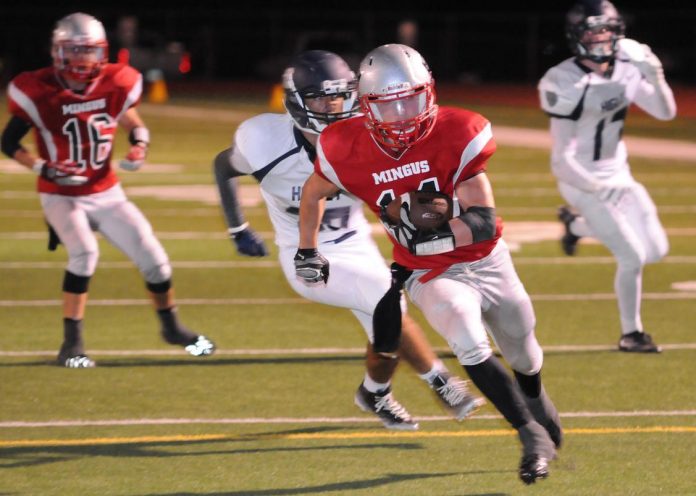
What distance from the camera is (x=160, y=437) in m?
6.19

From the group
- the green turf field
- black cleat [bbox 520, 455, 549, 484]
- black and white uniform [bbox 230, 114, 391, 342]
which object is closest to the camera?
black cleat [bbox 520, 455, 549, 484]

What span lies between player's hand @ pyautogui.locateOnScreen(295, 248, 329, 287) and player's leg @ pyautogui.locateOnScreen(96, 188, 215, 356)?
2.30 meters

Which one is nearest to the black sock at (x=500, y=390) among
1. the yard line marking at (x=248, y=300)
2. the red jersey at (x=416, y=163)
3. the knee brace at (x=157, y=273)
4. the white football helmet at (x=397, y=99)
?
the red jersey at (x=416, y=163)

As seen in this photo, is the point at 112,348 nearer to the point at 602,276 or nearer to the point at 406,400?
the point at 406,400

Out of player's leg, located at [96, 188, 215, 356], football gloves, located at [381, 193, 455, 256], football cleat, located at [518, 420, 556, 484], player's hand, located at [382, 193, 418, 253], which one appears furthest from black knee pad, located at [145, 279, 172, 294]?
football cleat, located at [518, 420, 556, 484]

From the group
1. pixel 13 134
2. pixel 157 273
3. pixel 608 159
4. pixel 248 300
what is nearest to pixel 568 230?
pixel 608 159

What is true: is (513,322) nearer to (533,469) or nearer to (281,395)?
(533,469)

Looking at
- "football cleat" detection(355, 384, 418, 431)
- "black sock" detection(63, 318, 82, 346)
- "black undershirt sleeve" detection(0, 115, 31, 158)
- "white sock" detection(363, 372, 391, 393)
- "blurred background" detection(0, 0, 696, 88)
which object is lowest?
"blurred background" detection(0, 0, 696, 88)

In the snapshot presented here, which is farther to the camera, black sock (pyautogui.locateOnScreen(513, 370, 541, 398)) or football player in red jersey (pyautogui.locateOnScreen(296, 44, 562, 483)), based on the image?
black sock (pyautogui.locateOnScreen(513, 370, 541, 398))

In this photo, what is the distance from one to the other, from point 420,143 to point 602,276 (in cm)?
A: 534

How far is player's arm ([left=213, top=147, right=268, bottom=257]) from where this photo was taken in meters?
6.38

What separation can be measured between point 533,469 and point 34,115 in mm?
3778

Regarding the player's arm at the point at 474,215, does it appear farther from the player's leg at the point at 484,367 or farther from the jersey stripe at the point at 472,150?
the player's leg at the point at 484,367

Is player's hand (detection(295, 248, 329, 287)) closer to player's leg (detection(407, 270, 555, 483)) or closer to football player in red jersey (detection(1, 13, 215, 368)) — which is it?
player's leg (detection(407, 270, 555, 483))
